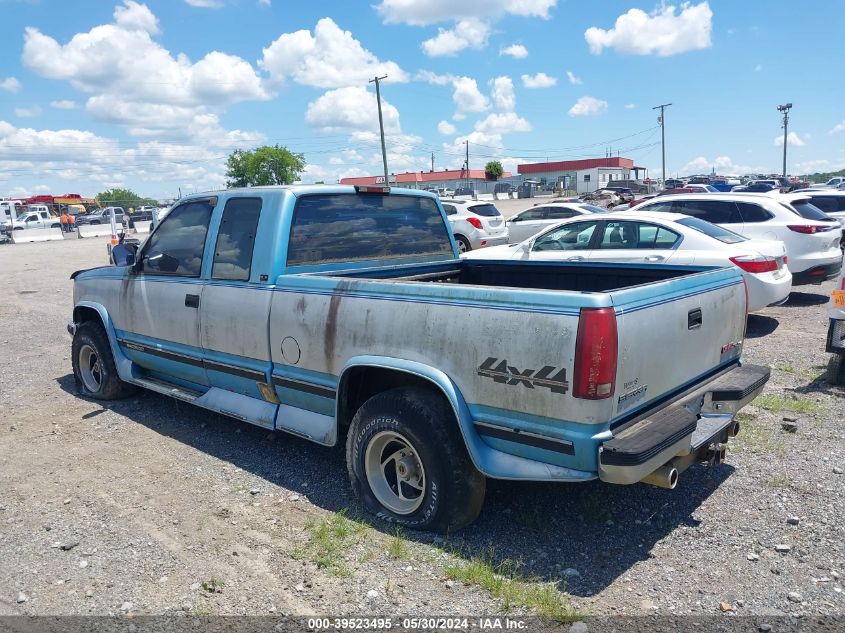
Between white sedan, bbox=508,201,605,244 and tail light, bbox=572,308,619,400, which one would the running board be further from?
white sedan, bbox=508,201,605,244

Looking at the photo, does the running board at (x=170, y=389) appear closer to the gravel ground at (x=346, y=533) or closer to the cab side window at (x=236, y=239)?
the gravel ground at (x=346, y=533)

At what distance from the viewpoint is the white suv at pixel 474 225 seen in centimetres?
1742

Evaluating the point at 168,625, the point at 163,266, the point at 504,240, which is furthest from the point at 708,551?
the point at 504,240

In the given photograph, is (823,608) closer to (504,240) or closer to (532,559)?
(532,559)

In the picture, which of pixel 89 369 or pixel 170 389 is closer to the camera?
pixel 170 389

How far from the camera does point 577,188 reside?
8394 centimetres

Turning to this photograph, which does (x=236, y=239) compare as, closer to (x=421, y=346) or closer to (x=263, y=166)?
(x=421, y=346)

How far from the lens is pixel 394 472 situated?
13.3 feet

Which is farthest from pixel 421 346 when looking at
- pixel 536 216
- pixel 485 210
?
pixel 485 210

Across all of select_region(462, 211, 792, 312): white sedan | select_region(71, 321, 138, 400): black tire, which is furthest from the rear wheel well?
select_region(462, 211, 792, 312): white sedan

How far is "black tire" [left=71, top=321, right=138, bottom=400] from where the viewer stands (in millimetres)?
6242

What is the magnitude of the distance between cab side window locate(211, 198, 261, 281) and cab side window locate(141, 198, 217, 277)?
225 millimetres

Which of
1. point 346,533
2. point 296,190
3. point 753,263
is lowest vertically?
point 346,533

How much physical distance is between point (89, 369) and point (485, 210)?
13.7 metres
